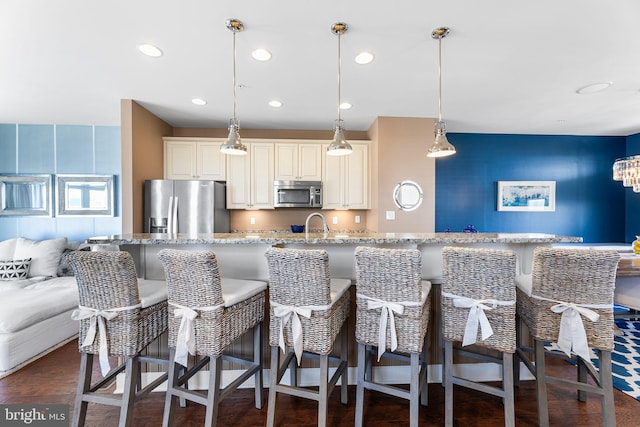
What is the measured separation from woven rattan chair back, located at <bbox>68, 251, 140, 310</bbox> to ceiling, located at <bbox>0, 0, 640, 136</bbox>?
1.55m

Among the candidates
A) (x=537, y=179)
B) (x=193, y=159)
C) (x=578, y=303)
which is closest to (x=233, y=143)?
(x=193, y=159)

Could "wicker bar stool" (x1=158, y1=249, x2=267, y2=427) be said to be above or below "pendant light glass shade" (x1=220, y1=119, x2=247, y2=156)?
below

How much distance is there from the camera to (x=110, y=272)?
135 cm

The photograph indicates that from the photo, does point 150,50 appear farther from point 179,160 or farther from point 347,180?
point 347,180

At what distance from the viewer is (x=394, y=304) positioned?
1393mm

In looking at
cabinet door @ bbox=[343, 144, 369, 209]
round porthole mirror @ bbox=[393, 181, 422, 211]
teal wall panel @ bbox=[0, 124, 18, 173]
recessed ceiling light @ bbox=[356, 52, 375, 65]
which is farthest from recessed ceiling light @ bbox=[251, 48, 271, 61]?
teal wall panel @ bbox=[0, 124, 18, 173]

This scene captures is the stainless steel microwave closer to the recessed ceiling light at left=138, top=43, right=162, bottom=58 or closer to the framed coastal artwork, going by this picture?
the recessed ceiling light at left=138, top=43, right=162, bottom=58

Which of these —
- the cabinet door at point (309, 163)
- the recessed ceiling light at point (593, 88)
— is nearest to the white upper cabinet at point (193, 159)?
the cabinet door at point (309, 163)

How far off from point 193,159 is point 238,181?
0.68 m

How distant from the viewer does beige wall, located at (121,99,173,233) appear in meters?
3.19

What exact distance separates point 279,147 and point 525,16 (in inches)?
118

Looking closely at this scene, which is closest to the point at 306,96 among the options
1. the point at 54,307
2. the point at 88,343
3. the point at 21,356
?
the point at 88,343

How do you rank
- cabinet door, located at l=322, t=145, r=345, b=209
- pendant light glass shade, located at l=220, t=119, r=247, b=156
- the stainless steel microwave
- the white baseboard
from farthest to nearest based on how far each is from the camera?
cabinet door, located at l=322, t=145, r=345, b=209
the stainless steel microwave
pendant light glass shade, located at l=220, t=119, r=247, b=156
the white baseboard

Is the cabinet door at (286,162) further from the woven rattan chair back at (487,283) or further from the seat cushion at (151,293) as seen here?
the woven rattan chair back at (487,283)
